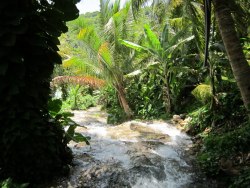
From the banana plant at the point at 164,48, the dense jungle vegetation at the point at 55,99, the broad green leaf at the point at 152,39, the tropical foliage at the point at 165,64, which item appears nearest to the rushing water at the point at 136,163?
the dense jungle vegetation at the point at 55,99

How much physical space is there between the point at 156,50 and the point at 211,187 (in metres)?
6.36

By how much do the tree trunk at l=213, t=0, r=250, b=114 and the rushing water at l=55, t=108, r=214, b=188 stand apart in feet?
5.82

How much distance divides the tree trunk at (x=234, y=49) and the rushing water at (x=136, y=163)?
178cm

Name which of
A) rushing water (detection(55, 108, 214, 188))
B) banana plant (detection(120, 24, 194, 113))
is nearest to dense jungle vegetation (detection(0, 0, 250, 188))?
banana plant (detection(120, 24, 194, 113))

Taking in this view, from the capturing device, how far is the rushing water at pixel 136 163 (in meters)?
5.53

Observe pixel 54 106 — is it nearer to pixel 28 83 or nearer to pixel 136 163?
pixel 28 83

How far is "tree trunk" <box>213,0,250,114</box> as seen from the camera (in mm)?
5785

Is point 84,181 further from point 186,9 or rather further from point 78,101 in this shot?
point 78,101

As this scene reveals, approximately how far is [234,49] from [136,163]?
9.15ft

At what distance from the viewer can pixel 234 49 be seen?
19.0 ft

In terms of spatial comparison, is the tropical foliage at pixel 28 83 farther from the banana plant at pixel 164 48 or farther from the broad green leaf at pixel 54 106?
the banana plant at pixel 164 48

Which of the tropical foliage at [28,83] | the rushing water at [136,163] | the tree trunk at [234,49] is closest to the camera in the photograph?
the tropical foliage at [28,83]

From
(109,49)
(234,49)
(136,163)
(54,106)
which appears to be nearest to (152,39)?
(109,49)

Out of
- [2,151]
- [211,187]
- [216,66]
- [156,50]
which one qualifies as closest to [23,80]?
[2,151]
